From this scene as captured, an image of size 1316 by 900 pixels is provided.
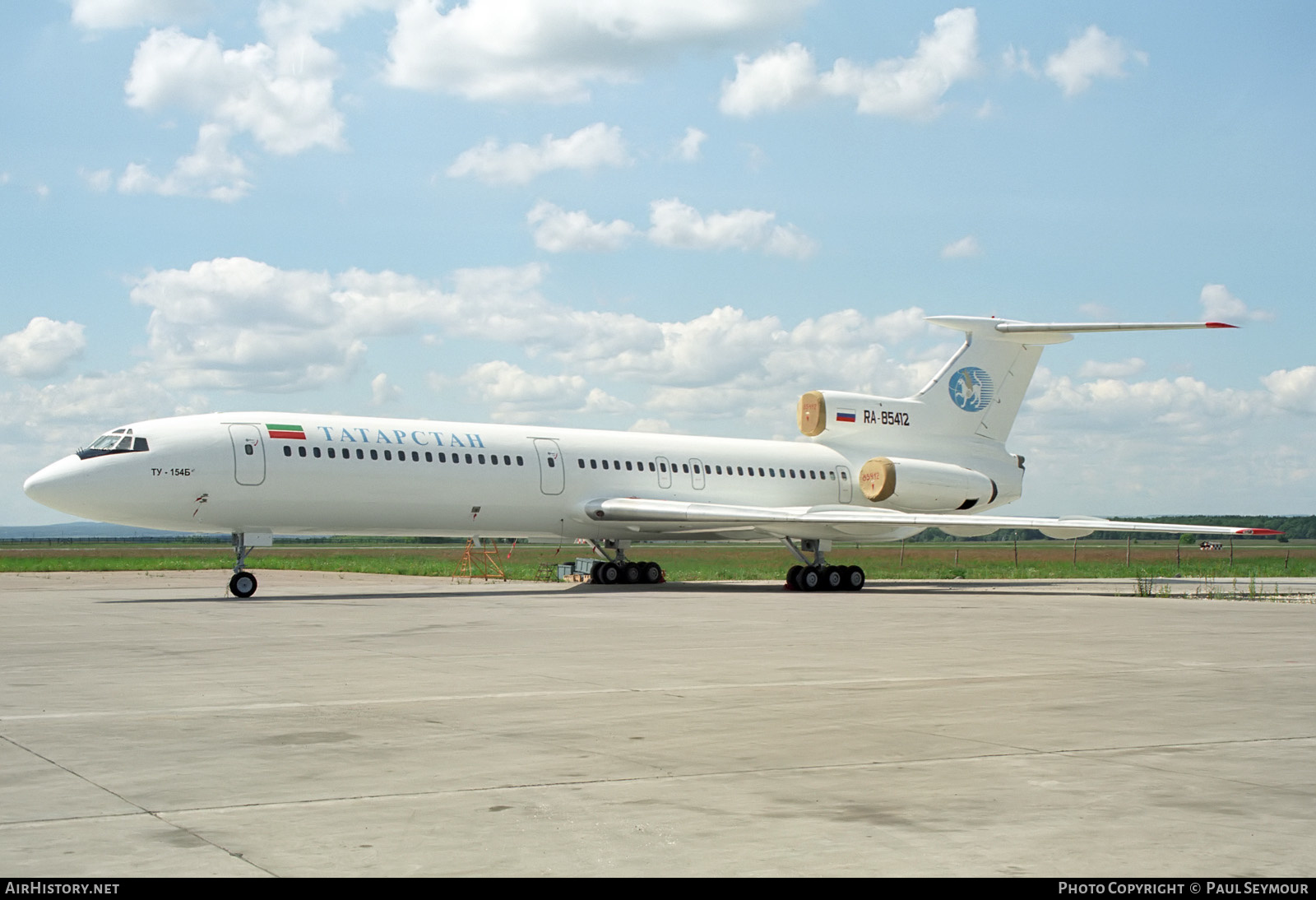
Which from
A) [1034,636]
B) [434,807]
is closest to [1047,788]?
[434,807]

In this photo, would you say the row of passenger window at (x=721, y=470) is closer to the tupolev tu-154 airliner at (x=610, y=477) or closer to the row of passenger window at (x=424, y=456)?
the tupolev tu-154 airliner at (x=610, y=477)

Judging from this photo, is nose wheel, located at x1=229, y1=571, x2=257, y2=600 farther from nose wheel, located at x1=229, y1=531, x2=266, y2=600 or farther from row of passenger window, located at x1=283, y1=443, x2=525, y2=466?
row of passenger window, located at x1=283, y1=443, x2=525, y2=466

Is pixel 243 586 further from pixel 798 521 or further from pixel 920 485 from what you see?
pixel 920 485

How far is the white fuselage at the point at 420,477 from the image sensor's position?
2533 centimetres

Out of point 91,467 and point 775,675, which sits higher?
point 91,467

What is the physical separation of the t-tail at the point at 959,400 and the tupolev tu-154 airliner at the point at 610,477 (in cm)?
5

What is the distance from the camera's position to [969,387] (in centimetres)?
3744

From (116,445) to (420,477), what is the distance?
247 inches

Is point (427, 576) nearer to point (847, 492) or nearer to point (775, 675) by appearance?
point (847, 492)

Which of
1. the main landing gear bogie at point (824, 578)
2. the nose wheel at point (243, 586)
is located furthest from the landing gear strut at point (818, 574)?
the nose wheel at point (243, 586)

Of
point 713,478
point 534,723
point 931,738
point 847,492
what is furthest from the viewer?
point 847,492
